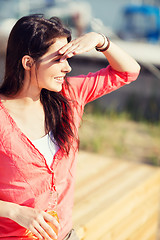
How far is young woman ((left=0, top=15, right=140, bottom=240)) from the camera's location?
4.67 feet

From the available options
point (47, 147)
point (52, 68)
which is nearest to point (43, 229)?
point (47, 147)

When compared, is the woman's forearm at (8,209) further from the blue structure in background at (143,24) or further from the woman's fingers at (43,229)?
the blue structure in background at (143,24)

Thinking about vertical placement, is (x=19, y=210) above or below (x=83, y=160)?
above

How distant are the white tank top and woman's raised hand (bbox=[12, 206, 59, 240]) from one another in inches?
9.5

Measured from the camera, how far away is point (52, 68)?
4.83 feet

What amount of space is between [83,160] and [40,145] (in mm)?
Result: 1826

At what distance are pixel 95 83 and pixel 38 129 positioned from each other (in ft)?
1.14

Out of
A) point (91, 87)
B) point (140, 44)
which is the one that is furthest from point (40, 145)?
point (140, 44)

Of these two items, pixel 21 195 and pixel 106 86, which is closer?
pixel 21 195

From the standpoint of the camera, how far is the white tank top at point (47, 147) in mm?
1530

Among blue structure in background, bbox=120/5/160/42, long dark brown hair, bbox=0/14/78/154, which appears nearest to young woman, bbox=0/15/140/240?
long dark brown hair, bbox=0/14/78/154

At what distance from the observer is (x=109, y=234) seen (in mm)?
2416

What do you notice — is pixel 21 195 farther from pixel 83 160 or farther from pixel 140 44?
pixel 140 44

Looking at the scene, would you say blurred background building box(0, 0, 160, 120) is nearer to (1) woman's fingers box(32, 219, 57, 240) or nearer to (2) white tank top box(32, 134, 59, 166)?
(2) white tank top box(32, 134, 59, 166)
